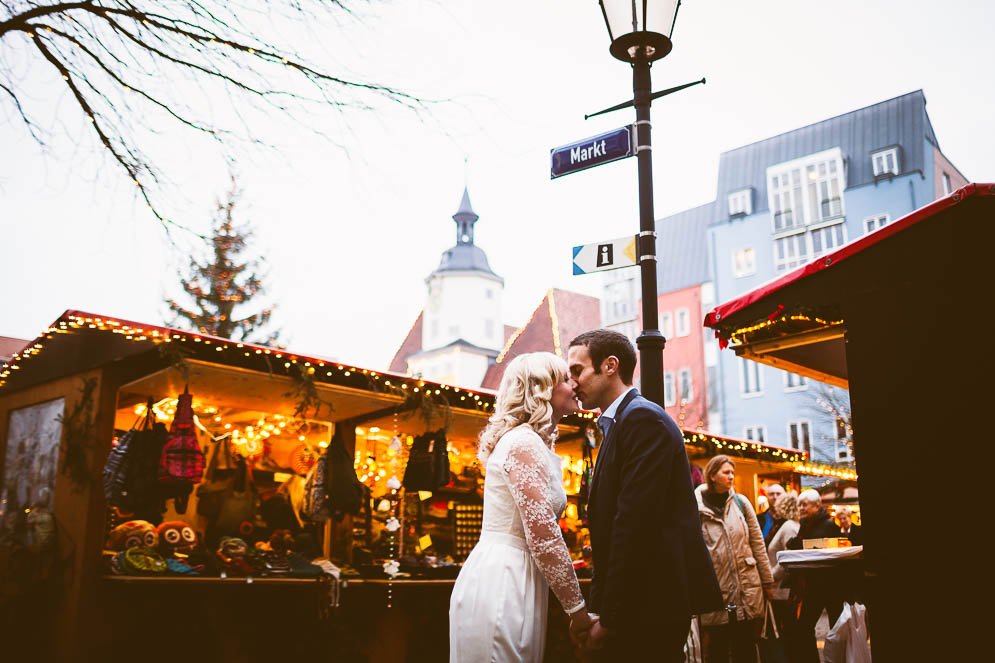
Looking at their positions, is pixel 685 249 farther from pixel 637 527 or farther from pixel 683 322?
pixel 637 527

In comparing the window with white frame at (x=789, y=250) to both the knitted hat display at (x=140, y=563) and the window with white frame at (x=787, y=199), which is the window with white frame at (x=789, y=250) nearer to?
the window with white frame at (x=787, y=199)

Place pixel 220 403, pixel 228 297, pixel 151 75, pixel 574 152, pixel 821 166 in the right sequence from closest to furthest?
pixel 151 75, pixel 574 152, pixel 220 403, pixel 228 297, pixel 821 166

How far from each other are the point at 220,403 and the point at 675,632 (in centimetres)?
815

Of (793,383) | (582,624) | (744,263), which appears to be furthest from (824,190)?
(582,624)

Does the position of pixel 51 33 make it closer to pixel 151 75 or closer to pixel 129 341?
pixel 151 75

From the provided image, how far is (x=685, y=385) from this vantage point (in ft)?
138

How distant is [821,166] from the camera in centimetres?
3850

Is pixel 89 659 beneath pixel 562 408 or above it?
beneath

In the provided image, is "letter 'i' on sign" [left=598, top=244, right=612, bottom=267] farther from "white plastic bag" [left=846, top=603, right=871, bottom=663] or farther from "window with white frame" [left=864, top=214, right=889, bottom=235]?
"window with white frame" [left=864, top=214, right=889, bottom=235]

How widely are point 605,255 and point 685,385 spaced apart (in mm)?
37487

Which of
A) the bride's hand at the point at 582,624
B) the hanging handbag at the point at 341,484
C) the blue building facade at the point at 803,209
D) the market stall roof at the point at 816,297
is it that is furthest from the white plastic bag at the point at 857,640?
the blue building facade at the point at 803,209

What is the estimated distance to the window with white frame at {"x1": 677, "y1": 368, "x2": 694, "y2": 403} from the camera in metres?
41.9

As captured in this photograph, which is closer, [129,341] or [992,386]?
[992,386]

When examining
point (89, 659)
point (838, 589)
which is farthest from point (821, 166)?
point (89, 659)
